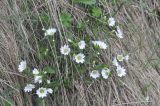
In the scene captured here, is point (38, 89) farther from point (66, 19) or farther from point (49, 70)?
point (66, 19)

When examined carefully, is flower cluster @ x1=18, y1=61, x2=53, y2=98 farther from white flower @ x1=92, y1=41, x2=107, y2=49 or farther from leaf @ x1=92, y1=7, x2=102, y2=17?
leaf @ x1=92, y1=7, x2=102, y2=17

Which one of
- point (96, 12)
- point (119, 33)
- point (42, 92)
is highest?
point (96, 12)

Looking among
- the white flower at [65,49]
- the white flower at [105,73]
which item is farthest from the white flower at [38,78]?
the white flower at [105,73]

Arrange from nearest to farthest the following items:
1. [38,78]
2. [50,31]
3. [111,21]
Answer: [38,78] → [50,31] → [111,21]

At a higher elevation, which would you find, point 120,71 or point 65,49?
point 65,49

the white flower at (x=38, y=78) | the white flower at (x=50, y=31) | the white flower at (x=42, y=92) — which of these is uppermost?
the white flower at (x=50, y=31)

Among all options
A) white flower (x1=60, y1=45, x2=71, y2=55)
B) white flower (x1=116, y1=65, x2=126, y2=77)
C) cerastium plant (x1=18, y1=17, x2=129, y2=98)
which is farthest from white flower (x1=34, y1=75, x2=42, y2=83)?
white flower (x1=116, y1=65, x2=126, y2=77)

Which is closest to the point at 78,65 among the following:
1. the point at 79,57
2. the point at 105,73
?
the point at 79,57

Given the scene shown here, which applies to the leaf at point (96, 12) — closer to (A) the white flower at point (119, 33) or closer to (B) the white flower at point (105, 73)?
(A) the white flower at point (119, 33)
